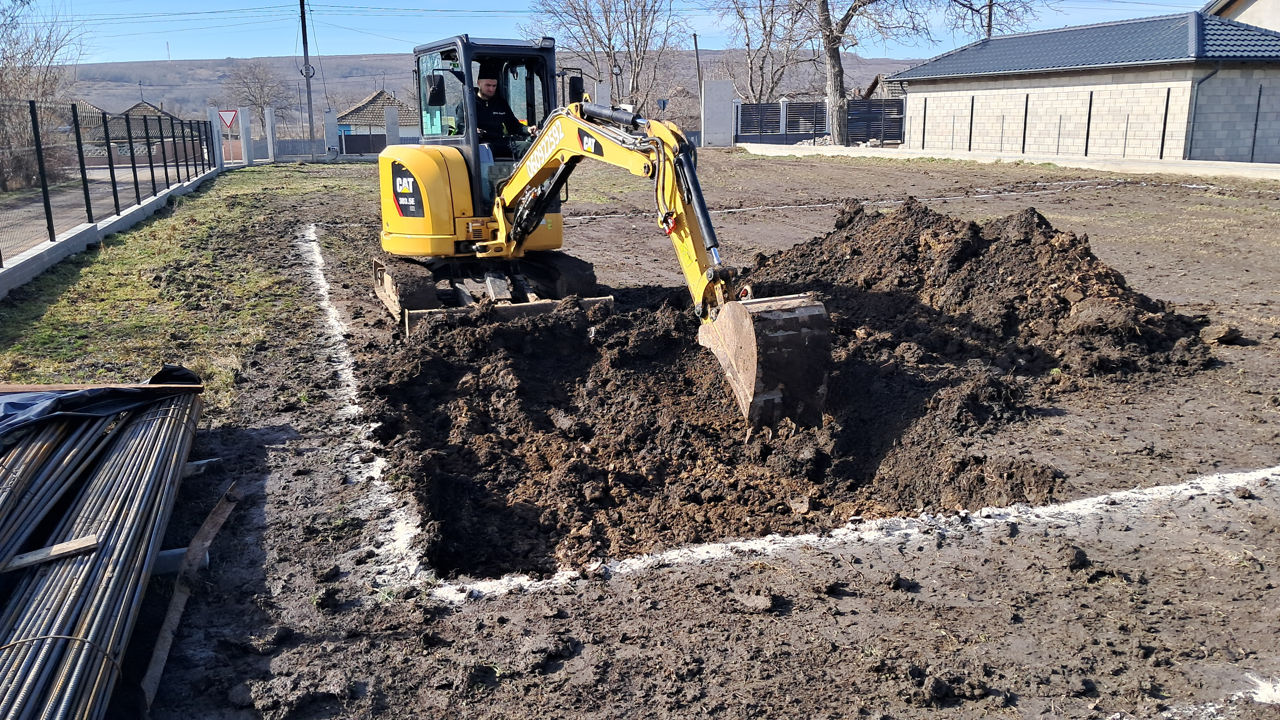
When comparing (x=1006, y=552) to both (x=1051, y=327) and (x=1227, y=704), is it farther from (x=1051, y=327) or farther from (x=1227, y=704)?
(x=1051, y=327)

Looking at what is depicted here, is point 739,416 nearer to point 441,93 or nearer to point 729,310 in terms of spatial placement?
point 729,310

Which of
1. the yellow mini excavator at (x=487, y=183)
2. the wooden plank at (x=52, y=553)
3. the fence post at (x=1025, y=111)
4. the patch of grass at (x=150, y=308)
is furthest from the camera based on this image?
the fence post at (x=1025, y=111)

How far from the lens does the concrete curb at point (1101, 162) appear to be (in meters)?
22.4

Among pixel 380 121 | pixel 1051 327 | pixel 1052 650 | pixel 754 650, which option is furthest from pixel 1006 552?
pixel 380 121

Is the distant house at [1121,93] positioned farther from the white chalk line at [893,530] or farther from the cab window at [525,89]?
the white chalk line at [893,530]

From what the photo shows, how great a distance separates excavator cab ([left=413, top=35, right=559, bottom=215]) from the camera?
8875 millimetres

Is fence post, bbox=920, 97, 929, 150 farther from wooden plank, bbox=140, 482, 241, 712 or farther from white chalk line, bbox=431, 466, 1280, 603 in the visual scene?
wooden plank, bbox=140, 482, 241, 712

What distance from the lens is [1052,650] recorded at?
13.1 ft

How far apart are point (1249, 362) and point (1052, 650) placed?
523cm

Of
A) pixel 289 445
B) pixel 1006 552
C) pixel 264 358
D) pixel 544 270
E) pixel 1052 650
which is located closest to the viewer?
pixel 1052 650

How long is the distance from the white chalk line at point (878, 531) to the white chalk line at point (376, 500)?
346 mm

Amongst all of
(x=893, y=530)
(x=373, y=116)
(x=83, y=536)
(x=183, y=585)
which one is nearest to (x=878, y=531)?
(x=893, y=530)

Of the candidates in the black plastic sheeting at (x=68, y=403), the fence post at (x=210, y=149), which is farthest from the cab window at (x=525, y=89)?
the fence post at (x=210, y=149)

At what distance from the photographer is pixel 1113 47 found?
30.8 metres
